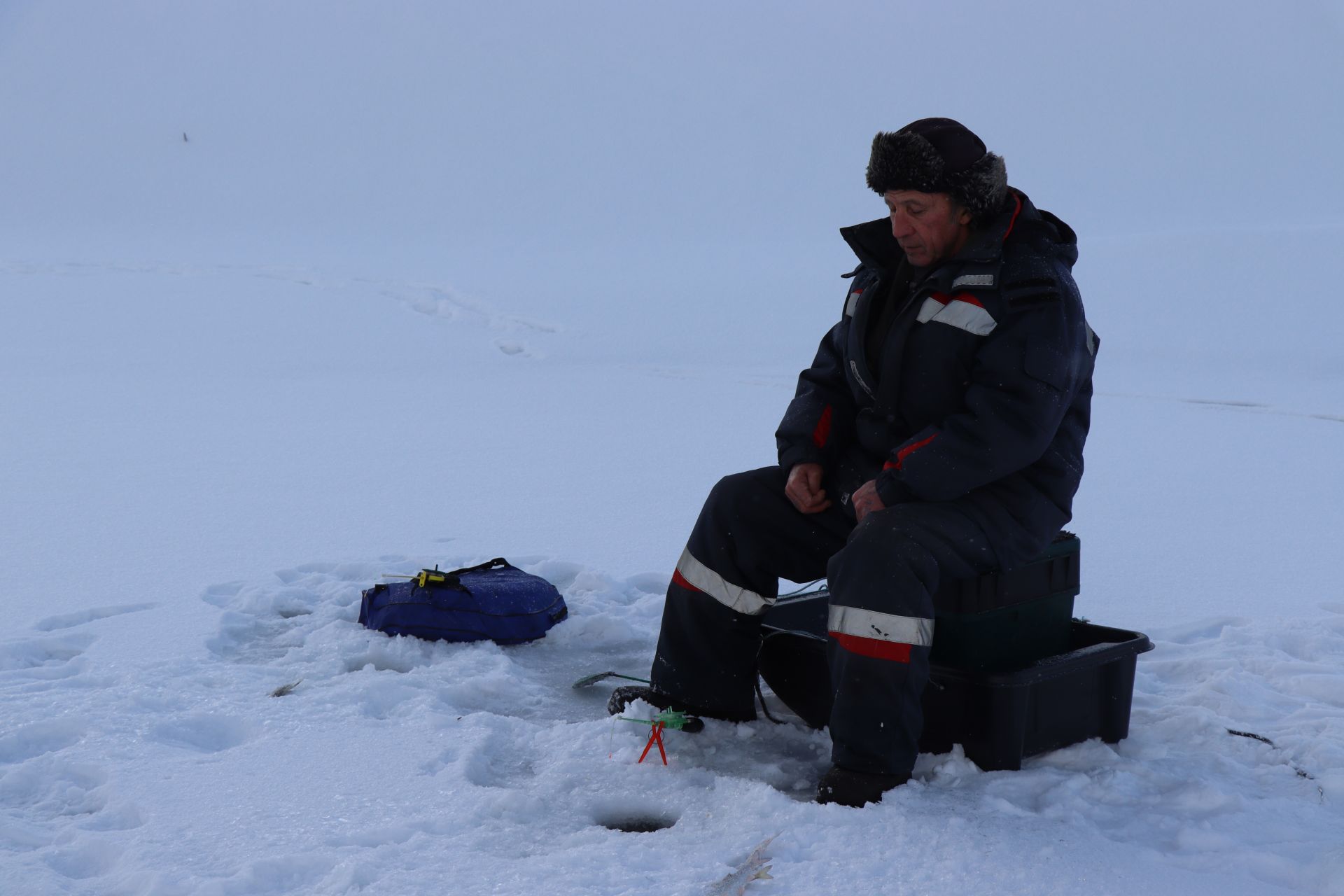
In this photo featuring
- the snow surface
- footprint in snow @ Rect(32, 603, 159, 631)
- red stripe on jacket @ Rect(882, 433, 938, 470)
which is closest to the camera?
the snow surface

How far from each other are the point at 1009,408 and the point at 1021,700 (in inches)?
20.4

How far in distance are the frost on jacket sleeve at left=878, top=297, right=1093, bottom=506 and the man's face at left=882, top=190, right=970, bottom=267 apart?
0.22 m

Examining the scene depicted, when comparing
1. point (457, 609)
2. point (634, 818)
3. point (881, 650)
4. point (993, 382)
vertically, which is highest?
point (993, 382)

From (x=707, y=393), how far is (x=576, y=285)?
537 cm

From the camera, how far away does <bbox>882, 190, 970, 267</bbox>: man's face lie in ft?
7.19

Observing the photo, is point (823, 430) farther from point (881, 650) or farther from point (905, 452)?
point (881, 650)

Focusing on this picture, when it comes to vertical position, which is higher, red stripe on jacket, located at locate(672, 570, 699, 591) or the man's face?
the man's face

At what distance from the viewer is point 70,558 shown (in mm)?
3582

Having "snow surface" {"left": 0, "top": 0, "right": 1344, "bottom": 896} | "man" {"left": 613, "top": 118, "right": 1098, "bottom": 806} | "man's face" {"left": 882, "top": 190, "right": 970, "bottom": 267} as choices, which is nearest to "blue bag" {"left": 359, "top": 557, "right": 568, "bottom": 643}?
"snow surface" {"left": 0, "top": 0, "right": 1344, "bottom": 896}

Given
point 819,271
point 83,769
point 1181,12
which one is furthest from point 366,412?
point 1181,12

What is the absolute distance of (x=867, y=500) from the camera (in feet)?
7.11

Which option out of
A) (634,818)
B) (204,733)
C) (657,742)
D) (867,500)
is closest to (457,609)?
(204,733)

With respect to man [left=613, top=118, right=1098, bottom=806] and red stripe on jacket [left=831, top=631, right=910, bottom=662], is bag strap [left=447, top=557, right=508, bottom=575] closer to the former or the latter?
man [left=613, top=118, right=1098, bottom=806]

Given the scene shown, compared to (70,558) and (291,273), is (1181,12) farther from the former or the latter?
(70,558)
